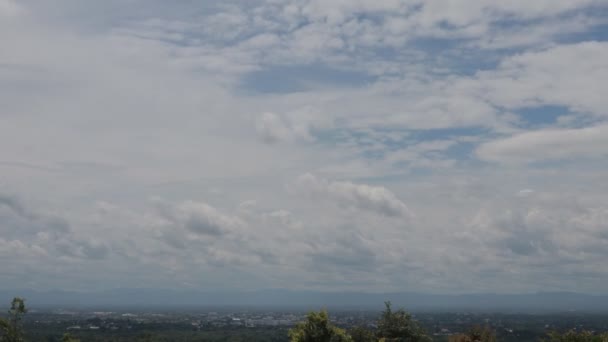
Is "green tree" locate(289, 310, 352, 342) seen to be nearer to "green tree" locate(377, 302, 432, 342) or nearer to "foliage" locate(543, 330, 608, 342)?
"green tree" locate(377, 302, 432, 342)

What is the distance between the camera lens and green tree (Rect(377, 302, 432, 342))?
38.0 metres

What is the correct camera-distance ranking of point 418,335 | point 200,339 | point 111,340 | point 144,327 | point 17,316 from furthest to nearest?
point 144,327
point 200,339
point 111,340
point 418,335
point 17,316

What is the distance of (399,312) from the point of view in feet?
128

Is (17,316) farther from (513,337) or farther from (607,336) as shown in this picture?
(513,337)

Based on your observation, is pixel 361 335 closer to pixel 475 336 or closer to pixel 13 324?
pixel 475 336

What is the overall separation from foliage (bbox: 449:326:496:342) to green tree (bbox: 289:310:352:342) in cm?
923

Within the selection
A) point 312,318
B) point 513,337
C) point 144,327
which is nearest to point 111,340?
point 144,327

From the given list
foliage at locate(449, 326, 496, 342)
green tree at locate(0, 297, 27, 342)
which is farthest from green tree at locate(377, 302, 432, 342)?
green tree at locate(0, 297, 27, 342)

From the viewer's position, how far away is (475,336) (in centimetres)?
3509

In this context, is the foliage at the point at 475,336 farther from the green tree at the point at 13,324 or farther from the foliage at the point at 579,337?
the green tree at the point at 13,324

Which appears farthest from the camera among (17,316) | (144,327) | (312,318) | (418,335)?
(144,327)

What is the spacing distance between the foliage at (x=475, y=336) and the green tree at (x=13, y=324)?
23.1 metres

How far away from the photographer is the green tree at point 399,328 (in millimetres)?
37969

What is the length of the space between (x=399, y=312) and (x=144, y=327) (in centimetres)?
16930
